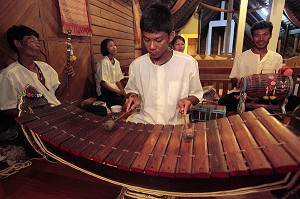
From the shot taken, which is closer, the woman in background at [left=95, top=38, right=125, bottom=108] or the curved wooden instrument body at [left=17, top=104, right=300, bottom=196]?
the curved wooden instrument body at [left=17, top=104, right=300, bottom=196]

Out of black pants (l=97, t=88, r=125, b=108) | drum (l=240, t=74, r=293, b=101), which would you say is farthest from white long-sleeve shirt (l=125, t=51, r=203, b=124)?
black pants (l=97, t=88, r=125, b=108)

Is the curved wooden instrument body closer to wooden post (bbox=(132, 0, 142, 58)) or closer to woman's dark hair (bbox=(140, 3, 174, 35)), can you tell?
woman's dark hair (bbox=(140, 3, 174, 35))

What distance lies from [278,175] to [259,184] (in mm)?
113

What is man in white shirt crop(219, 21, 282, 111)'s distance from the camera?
3238 mm

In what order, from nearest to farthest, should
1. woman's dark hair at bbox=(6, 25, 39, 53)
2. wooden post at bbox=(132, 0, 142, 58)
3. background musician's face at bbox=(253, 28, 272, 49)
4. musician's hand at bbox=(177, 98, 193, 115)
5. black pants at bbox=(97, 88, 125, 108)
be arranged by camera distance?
musician's hand at bbox=(177, 98, 193, 115)
woman's dark hair at bbox=(6, 25, 39, 53)
background musician's face at bbox=(253, 28, 272, 49)
black pants at bbox=(97, 88, 125, 108)
wooden post at bbox=(132, 0, 142, 58)

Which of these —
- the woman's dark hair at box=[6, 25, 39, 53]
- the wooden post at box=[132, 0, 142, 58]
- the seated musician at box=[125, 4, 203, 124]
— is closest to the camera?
the seated musician at box=[125, 4, 203, 124]

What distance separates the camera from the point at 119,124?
1.70m

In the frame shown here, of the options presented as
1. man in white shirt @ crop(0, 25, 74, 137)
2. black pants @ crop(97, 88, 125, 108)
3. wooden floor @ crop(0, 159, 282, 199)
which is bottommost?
wooden floor @ crop(0, 159, 282, 199)

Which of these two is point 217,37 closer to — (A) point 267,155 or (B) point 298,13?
(B) point 298,13

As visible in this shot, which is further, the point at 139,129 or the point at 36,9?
the point at 36,9

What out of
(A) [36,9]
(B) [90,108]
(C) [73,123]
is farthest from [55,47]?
(C) [73,123]

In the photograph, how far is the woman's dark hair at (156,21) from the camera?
178cm

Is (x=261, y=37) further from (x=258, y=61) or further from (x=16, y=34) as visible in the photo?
(x=16, y=34)

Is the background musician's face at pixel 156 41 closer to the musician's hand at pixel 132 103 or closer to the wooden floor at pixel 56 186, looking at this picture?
the musician's hand at pixel 132 103
